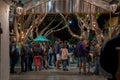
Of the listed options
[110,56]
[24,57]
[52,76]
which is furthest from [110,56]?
[24,57]

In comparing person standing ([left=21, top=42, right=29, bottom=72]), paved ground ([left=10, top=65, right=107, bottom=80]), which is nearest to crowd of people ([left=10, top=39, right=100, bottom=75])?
person standing ([left=21, top=42, right=29, bottom=72])

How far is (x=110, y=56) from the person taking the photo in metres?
4.45

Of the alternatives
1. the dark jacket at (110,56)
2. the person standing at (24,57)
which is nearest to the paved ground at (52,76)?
the person standing at (24,57)

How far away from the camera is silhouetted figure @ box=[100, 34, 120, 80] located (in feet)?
14.4

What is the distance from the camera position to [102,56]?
15.0ft

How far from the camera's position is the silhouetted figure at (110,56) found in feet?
14.4

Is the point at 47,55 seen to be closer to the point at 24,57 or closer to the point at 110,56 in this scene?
the point at 24,57

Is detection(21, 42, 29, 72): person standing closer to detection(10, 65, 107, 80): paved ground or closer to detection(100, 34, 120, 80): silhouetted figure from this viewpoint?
detection(10, 65, 107, 80): paved ground

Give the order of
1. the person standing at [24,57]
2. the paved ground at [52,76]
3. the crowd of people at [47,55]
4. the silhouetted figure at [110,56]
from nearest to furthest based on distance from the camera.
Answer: the silhouetted figure at [110,56], the paved ground at [52,76], the crowd of people at [47,55], the person standing at [24,57]

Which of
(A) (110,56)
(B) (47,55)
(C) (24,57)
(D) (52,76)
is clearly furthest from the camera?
(B) (47,55)

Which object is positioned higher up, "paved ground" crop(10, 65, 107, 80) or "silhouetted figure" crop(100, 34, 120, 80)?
"silhouetted figure" crop(100, 34, 120, 80)

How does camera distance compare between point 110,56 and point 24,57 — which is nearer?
point 110,56

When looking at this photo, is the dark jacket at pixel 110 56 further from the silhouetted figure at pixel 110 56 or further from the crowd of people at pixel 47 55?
the crowd of people at pixel 47 55

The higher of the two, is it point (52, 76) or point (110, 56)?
point (110, 56)
